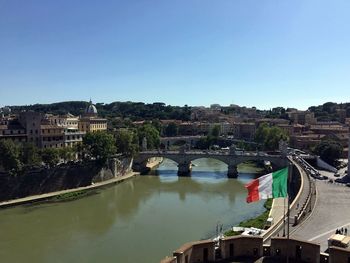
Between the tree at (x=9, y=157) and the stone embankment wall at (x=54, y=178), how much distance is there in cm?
61

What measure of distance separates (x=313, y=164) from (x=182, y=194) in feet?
51.8

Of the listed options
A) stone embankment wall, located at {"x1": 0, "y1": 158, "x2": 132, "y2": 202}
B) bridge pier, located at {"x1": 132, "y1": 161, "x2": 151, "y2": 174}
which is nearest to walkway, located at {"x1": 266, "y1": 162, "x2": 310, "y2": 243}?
stone embankment wall, located at {"x1": 0, "y1": 158, "x2": 132, "y2": 202}

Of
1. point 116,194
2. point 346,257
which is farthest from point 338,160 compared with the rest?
point 346,257

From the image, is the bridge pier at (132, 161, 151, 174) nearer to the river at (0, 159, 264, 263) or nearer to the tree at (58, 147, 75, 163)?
the river at (0, 159, 264, 263)

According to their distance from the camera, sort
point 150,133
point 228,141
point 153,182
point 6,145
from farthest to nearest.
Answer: point 228,141 < point 150,133 < point 153,182 < point 6,145

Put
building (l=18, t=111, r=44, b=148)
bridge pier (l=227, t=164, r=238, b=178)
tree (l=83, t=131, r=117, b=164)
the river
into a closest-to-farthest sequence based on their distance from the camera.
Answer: the river, tree (l=83, t=131, r=117, b=164), building (l=18, t=111, r=44, b=148), bridge pier (l=227, t=164, r=238, b=178)

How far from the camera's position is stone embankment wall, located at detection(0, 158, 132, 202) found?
3156 cm

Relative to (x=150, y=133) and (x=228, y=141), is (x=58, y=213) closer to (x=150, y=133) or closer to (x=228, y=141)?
(x=150, y=133)

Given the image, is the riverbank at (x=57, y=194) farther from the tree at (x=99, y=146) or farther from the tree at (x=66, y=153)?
the tree at (x=66, y=153)

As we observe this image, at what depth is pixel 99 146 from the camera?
40125mm

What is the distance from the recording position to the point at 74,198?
3259 cm

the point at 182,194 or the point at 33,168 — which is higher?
the point at 33,168

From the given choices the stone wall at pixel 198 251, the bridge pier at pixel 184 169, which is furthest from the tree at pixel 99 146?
the stone wall at pixel 198 251

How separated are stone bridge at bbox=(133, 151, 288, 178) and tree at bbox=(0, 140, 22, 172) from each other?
53.8 ft
